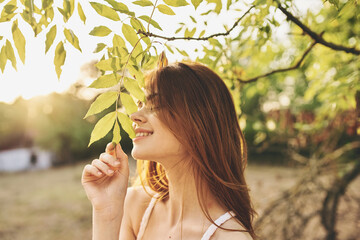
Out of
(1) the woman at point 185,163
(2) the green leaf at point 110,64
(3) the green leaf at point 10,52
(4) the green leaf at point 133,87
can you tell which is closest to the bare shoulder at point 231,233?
(1) the woman at point 185,163

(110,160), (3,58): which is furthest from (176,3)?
(110,160)

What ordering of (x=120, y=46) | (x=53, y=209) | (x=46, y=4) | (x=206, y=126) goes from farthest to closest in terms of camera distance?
(x=53, y=209)
(x=206, y=126)
(x=120, y=46)
(x=46, y=4)

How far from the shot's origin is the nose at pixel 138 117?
1.57 meters

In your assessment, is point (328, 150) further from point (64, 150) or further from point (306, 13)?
point (64, 150)

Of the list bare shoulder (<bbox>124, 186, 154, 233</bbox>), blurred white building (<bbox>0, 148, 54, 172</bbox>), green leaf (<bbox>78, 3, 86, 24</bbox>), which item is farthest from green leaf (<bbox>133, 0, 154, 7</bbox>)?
blurred white building (<bbox>0, 148, 54, 172</bbox>)

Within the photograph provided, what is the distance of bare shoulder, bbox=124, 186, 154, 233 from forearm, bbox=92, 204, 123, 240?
39cm

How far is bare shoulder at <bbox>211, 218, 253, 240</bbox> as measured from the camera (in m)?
1.53

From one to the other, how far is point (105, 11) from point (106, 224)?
980mm

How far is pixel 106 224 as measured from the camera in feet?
5.04

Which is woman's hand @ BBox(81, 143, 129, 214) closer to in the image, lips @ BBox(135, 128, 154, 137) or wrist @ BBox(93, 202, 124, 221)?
wrist @ BBox(93, 202, 124, 221)

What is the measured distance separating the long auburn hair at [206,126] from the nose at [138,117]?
0.26 feet

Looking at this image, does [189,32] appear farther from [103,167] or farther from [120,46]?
[103,167]

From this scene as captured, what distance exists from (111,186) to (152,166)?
1.75 ft

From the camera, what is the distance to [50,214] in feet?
37.2
